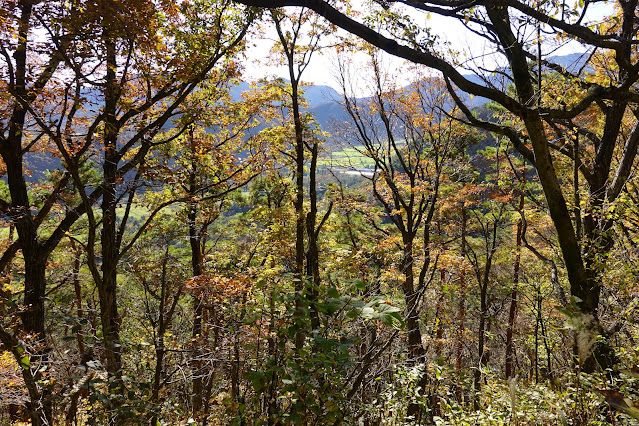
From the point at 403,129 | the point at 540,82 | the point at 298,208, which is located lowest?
the point at 298,208

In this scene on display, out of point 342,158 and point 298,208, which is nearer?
point 298,208

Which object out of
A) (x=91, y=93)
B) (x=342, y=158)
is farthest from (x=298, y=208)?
(x=91, y=93)

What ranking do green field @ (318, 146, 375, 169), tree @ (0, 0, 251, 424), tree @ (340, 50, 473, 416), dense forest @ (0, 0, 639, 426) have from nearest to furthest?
dense forest @ (0, 0, 639, 426), tree @ (0, 0, 251, 424), tree @ (340, 50, 473, 416), green field @ (318, 146, 375, 169)

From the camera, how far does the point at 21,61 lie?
15.4ft

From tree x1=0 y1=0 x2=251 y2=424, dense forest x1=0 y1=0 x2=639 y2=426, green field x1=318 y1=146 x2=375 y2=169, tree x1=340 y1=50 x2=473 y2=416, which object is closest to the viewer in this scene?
dense forest x1=0 y1=0 x2=639 y2=426

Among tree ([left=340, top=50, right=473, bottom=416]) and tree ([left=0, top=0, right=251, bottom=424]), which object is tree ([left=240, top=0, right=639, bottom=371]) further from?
tree ([left=340, top=50, right=473, bottom=416])

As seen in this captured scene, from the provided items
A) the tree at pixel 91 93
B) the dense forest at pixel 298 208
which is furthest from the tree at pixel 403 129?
the tree at pixel 91 93

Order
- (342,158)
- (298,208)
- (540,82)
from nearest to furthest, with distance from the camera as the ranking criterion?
(540,82)
(298,208)
(342,158)

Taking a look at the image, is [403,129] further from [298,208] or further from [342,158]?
[298,208]

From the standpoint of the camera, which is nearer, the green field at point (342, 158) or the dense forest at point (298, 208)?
the dense forest at point (298, 208)

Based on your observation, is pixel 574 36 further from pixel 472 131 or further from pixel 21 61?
pixel 472 131

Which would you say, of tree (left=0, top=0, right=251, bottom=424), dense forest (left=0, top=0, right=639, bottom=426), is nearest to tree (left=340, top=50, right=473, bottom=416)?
dense forest (left=0, top=0, right=639, bottom=426)

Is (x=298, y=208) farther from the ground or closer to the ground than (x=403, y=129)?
closer to the ground

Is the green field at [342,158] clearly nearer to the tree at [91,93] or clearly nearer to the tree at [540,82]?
the tree at [91,93]
